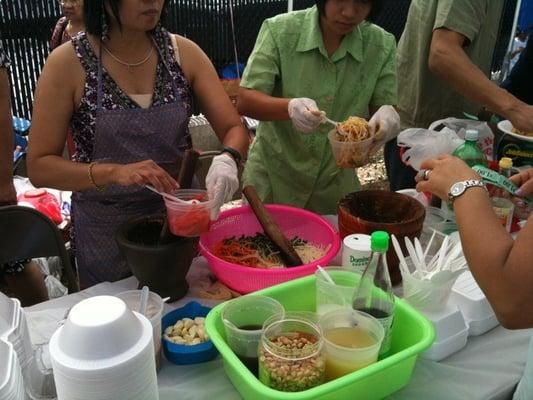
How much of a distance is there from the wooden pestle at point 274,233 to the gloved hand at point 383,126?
22.0 inches

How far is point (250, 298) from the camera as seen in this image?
4.35 feet

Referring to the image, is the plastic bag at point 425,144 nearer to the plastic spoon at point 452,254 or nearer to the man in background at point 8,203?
the plastic spoon at point 452,254

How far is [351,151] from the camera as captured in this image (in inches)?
75.7

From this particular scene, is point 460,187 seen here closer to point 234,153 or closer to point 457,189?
point 457,189

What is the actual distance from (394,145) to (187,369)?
6.68 ft

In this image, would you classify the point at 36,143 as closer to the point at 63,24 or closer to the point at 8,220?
the point at 8,220

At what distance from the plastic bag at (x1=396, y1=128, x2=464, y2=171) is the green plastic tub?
0.93m

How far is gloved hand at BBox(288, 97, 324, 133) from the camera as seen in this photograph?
200 cm

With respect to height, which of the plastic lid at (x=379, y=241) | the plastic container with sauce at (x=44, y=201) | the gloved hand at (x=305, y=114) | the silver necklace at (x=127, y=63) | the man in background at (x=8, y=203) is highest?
the silver necklace at (x=127, y=63)

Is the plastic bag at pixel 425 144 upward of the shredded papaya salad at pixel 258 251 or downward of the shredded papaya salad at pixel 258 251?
upward

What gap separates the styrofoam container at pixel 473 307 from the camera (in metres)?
1.48

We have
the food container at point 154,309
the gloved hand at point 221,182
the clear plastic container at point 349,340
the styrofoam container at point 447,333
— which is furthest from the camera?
the gloved hand at point 221,182

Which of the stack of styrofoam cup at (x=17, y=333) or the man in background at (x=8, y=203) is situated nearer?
the stack of styrofoam cup at (x=17, y=333)

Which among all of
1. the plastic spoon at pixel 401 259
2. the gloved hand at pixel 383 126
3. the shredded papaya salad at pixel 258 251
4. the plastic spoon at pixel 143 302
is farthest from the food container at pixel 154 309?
the gloved hand at pixel 383 126
